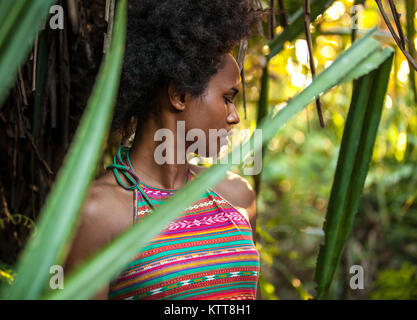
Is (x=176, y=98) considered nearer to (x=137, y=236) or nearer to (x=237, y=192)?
(x=237, y=192)

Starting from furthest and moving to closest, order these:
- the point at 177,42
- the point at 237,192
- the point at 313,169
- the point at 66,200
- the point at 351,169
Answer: the point at 313,169 → the point at 237,192 → the point at 177,42 → the point at 351,169 → the point at 66,200

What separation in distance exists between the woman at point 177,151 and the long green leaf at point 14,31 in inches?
19.5

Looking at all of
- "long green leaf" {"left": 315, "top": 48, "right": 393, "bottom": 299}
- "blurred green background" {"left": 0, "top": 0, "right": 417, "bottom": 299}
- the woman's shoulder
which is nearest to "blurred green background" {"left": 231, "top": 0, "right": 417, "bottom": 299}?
"blurred green background" {"left": 0, "top": 0, "right": 417, "bottom": 299}

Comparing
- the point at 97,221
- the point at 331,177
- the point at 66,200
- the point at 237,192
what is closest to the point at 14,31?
the point at 66,200

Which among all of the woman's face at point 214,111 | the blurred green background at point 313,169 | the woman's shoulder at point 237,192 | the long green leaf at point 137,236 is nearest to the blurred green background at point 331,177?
the blurred green background at point 313,169

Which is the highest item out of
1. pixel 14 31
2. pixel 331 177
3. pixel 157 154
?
pixel 14 31

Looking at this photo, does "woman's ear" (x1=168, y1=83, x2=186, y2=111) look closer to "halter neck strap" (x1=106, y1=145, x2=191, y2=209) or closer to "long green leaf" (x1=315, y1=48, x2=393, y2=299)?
"halter neck strap" (x1=106, y1=145, x2=191, y2=209)

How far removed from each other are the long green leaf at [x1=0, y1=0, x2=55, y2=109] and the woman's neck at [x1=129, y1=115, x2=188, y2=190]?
0.57 m

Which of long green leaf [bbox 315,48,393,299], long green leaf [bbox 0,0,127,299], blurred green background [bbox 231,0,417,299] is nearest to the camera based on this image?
long green leaf [bbox 0,0,127,299]

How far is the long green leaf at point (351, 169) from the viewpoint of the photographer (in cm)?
72

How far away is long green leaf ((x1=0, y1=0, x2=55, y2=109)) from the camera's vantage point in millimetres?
290

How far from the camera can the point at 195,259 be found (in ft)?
2.64

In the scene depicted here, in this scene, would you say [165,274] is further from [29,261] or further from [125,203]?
[29,261]

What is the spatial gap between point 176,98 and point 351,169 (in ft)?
1.13
